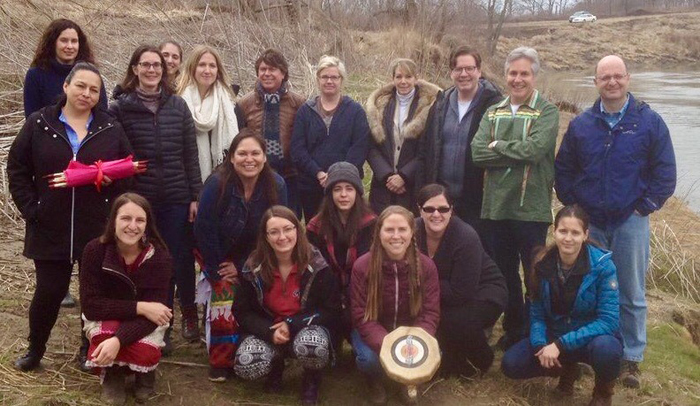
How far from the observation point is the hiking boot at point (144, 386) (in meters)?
3.84

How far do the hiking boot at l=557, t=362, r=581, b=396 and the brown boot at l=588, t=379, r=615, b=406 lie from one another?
0.17 meters

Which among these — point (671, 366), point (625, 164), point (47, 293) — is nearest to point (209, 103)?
point (47, 293)

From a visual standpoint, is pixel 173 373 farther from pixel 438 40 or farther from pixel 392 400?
pixel 438 40

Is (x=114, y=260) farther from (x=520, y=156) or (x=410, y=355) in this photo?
(x=520, y=156)

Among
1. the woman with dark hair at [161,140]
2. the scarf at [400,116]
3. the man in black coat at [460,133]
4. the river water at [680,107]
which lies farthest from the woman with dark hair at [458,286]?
the river water at [680,107]

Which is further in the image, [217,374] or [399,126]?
[399,126]

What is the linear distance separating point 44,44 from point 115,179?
3.73 feet

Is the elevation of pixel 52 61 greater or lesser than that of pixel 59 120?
greater

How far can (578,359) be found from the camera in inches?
159

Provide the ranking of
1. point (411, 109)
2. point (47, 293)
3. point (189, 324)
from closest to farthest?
point (47, 293) < point (189, 324) < point (411, 109)

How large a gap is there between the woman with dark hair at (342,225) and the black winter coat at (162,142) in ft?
2.75

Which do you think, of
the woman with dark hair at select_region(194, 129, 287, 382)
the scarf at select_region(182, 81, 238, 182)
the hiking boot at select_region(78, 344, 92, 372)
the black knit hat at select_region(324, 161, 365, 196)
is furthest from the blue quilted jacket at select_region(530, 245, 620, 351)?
the hiking boot at select_region(78, 344, 92, 372)

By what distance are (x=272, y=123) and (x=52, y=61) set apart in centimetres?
146

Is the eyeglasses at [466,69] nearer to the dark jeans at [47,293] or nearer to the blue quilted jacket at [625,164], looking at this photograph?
the blue quilted jacket at [625,164]
